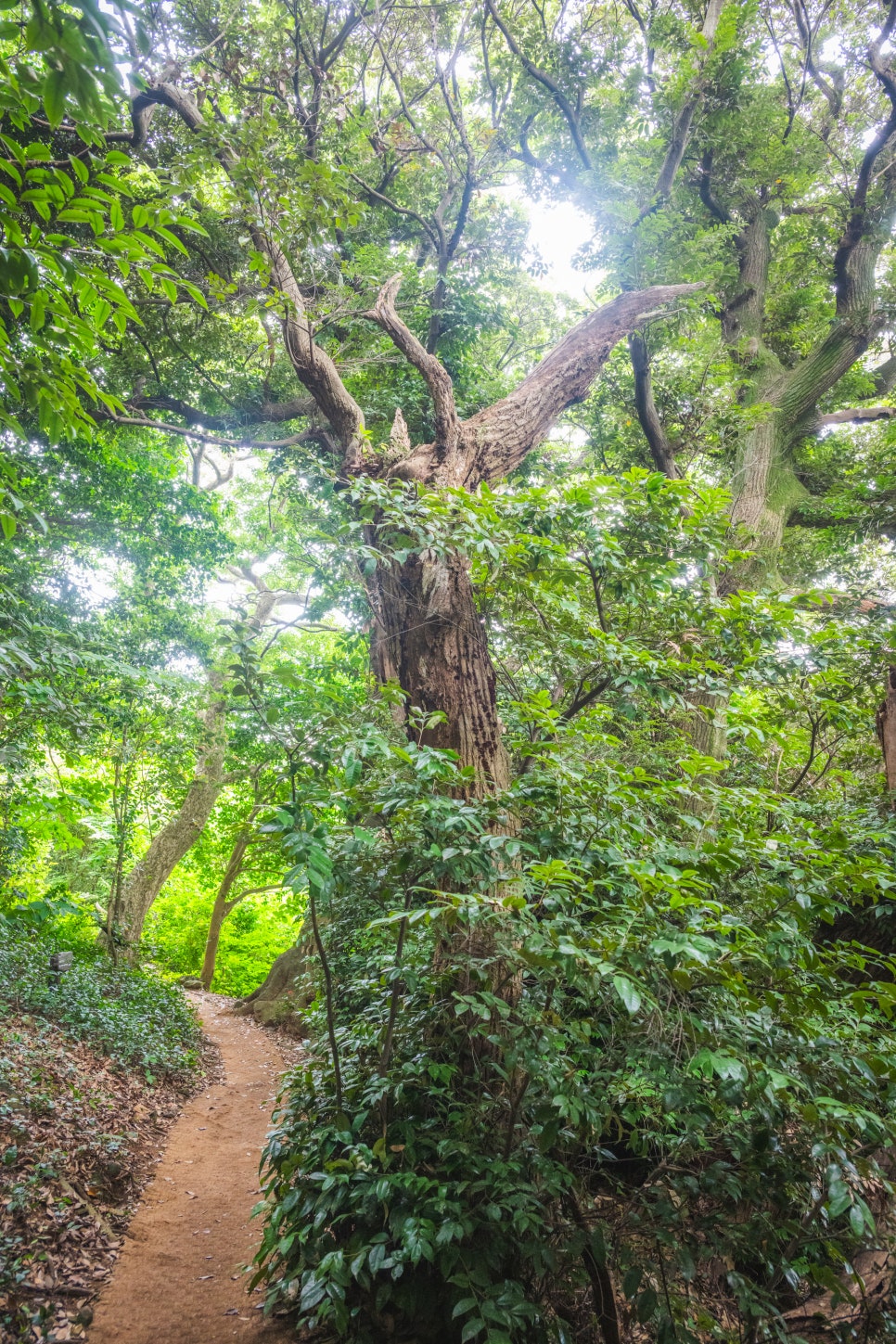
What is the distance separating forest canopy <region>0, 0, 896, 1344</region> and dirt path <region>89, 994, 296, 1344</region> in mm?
661

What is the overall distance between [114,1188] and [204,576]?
21.6 ft

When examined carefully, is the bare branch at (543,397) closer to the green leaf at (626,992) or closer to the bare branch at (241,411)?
the bare branch at (241,411)

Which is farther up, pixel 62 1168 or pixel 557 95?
pixel 557 95

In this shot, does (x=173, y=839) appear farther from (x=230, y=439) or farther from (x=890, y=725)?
(x=890, y=725)

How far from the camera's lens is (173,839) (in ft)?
34.8

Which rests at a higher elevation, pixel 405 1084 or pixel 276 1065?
pixel 405 1084

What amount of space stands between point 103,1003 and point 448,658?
5993mm

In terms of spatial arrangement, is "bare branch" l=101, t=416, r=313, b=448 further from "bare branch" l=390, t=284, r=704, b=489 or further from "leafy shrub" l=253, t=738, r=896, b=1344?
"leafy shrub" l=253, t=738, r=896, b=1344

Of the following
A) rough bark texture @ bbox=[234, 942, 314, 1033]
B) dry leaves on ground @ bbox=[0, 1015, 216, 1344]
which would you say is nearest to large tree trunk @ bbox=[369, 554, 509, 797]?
dry leaves on ground @ bbox=[0, 1015, 216, 1344]

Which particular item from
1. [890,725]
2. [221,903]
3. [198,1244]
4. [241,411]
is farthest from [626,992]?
[221,903]

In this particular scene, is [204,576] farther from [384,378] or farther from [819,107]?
[819,107]

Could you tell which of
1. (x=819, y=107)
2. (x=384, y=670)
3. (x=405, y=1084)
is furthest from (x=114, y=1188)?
(x=819, y=107)

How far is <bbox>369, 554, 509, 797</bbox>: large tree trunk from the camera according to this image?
3.27 m

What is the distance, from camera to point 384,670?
14.9 feet
